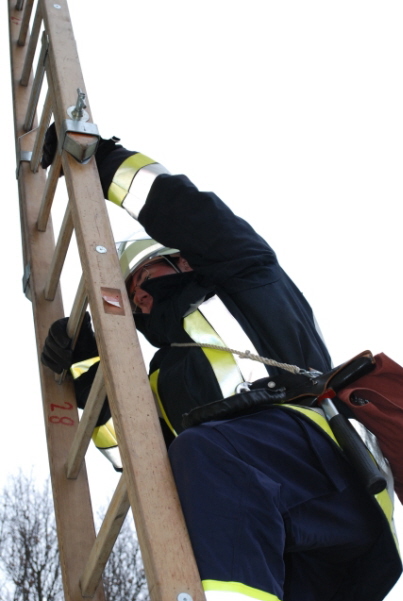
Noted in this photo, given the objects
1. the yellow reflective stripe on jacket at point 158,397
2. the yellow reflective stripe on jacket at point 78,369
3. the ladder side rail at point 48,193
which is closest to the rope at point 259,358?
the yellow reflective stripe on jacket at point 158,397

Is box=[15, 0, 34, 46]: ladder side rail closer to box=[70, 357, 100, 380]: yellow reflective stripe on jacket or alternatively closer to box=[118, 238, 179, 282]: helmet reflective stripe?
box=[118, 238, 179, 282]: helmet reflective stripe

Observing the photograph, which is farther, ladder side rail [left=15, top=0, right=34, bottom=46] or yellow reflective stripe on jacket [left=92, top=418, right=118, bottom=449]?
ladder side rail [left=15, top=0, right=34, bottom=46]

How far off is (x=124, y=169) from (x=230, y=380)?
0.94m

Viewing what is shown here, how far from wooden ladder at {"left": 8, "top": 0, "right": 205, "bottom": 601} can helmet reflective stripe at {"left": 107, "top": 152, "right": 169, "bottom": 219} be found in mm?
129

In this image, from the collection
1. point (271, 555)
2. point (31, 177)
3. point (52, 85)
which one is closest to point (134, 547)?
point (31, 177)

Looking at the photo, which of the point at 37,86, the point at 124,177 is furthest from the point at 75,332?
the point at 37,86

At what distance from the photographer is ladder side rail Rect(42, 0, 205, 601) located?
188 cm

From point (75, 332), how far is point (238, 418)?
118cm

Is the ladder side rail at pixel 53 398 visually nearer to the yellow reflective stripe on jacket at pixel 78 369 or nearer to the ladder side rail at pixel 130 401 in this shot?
the yellow reflective stripe on jacket at pixel 78 369

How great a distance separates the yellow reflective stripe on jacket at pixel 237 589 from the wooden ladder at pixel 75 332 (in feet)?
0.08

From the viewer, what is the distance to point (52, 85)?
3264 millimetres

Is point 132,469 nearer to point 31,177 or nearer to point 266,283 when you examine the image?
point 266,283

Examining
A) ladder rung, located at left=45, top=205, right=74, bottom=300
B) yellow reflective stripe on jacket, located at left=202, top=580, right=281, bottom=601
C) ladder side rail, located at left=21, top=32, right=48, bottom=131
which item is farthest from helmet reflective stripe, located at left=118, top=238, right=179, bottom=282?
yellow reflective stripe on jacket, located at left=202, top=580, right=281, bottom=601

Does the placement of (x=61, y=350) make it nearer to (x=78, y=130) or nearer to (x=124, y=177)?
(x=124, y=177)
